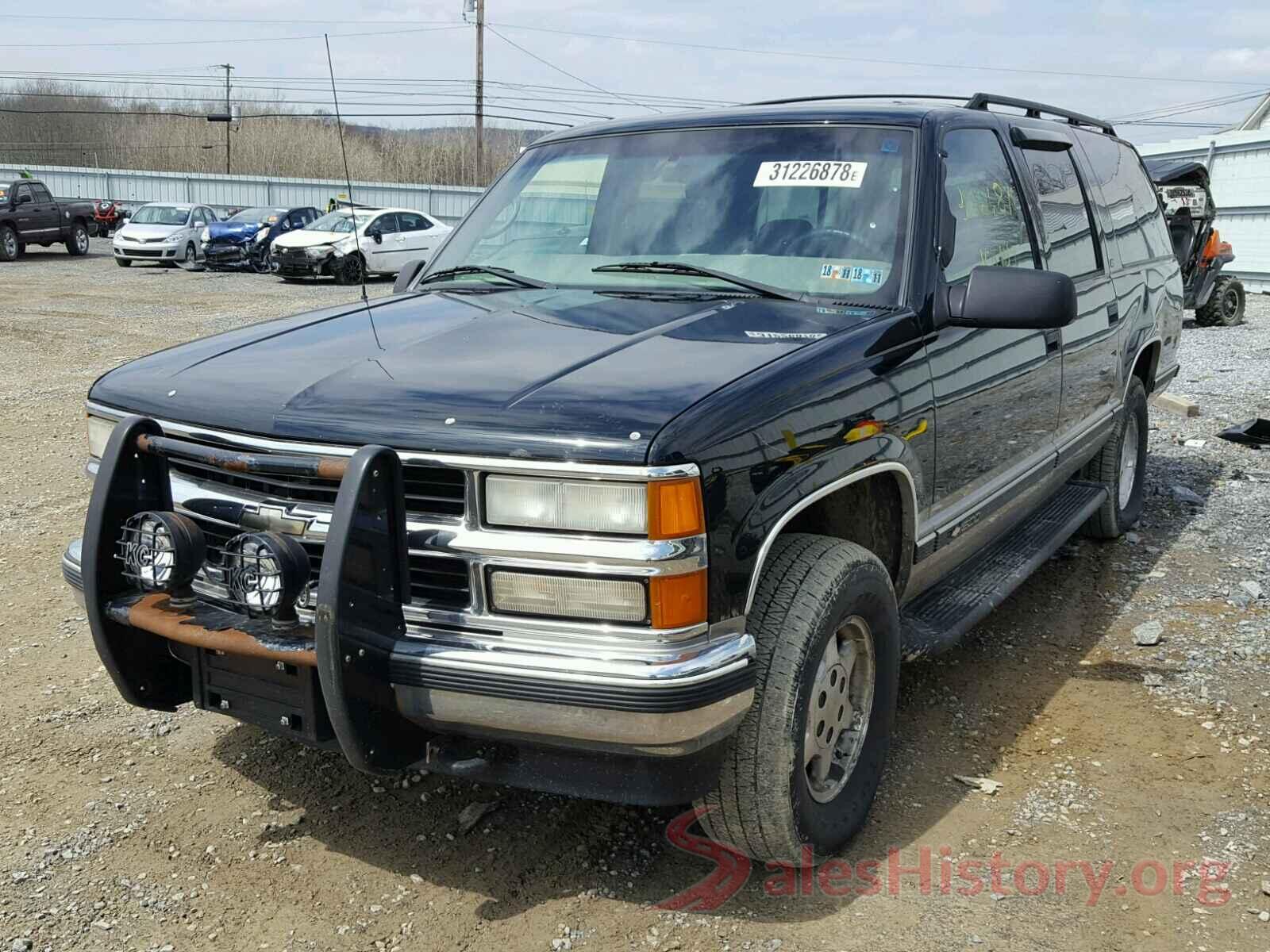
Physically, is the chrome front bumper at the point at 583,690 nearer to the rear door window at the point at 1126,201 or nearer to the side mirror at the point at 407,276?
the side mirror at the point at 407,276

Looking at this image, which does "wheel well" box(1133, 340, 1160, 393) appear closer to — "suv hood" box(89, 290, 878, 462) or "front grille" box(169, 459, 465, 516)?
"suv hood" box(89, 290, 878, 462)

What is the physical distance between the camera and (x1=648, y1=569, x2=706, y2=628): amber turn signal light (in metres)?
2.50

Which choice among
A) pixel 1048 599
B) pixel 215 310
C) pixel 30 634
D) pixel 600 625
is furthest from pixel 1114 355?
pixel 215 310

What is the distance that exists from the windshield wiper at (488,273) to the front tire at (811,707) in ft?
4.55

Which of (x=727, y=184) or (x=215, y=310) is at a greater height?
(x=727, y=184)

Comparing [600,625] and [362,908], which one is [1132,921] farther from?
[362,908]

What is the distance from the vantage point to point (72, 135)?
250 feet

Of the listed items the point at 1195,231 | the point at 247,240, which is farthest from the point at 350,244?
the point at 1195,231

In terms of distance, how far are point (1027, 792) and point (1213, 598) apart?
2.36 m

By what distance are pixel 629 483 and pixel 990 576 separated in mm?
2337

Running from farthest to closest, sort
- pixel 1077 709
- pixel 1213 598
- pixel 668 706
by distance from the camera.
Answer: pixel 1213 598
pixel 1077 709
pixel 668 706

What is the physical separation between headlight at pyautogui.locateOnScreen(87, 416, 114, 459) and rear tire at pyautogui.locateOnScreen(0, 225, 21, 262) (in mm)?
27133

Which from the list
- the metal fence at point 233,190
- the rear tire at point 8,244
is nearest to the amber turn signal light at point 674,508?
the rear tire at point 8,244

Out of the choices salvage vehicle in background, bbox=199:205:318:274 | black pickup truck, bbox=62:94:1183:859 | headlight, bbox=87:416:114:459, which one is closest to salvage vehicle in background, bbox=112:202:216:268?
salvage vehicle in background, bbox=199:205:318:274
